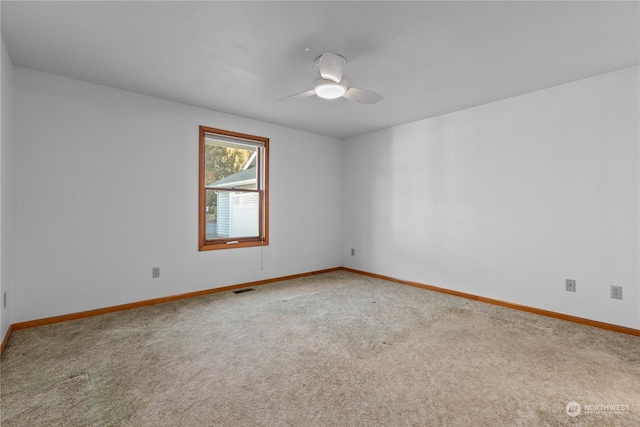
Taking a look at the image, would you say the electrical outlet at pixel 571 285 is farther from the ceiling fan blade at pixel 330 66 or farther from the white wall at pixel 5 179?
the white wall at pixel 5 179

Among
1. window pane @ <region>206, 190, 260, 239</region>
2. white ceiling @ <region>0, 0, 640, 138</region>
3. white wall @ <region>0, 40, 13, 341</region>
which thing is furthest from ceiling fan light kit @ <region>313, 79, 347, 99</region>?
white wall @ <region>0, 40, 13, 341</region>

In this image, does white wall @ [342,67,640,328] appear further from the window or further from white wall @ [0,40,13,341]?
white wall @ [0,40,13,341]

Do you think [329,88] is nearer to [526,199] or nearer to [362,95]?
[362,95]

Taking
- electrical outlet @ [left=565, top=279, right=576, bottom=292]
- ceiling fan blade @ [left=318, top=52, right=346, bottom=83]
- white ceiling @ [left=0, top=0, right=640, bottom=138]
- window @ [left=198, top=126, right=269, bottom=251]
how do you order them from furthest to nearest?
1. window @ [left=198, top=126, right=269, bottom=251]
2. electrical outlet @ [left=565, top=279, right=576, bottom=292]
3. ceiling fan blade @ [left=318, top=52, right=346, bottom=83]
4. white ceiling @ [left=0, top=0, right=640, bottom=138]

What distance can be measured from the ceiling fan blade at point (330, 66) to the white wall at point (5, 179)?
2.56 metres

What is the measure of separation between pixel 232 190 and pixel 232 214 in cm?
38

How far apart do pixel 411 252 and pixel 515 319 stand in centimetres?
174

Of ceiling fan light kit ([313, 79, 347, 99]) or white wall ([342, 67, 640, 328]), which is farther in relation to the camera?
white wall ([342, 67, 640, 328])

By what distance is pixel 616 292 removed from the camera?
3.00m

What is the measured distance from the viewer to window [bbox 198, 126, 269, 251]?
4.29 meters

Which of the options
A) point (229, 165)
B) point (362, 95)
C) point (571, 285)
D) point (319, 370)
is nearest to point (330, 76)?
point (362, 95)

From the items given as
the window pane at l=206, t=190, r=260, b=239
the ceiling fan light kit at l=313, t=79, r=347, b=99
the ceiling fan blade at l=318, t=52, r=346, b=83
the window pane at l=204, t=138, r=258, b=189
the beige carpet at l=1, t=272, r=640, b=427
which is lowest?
the beige carpet at l=1, t=272, r=640, b=427

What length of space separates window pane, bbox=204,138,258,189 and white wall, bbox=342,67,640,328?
7.10 ft

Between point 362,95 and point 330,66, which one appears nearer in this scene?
point 330,66
